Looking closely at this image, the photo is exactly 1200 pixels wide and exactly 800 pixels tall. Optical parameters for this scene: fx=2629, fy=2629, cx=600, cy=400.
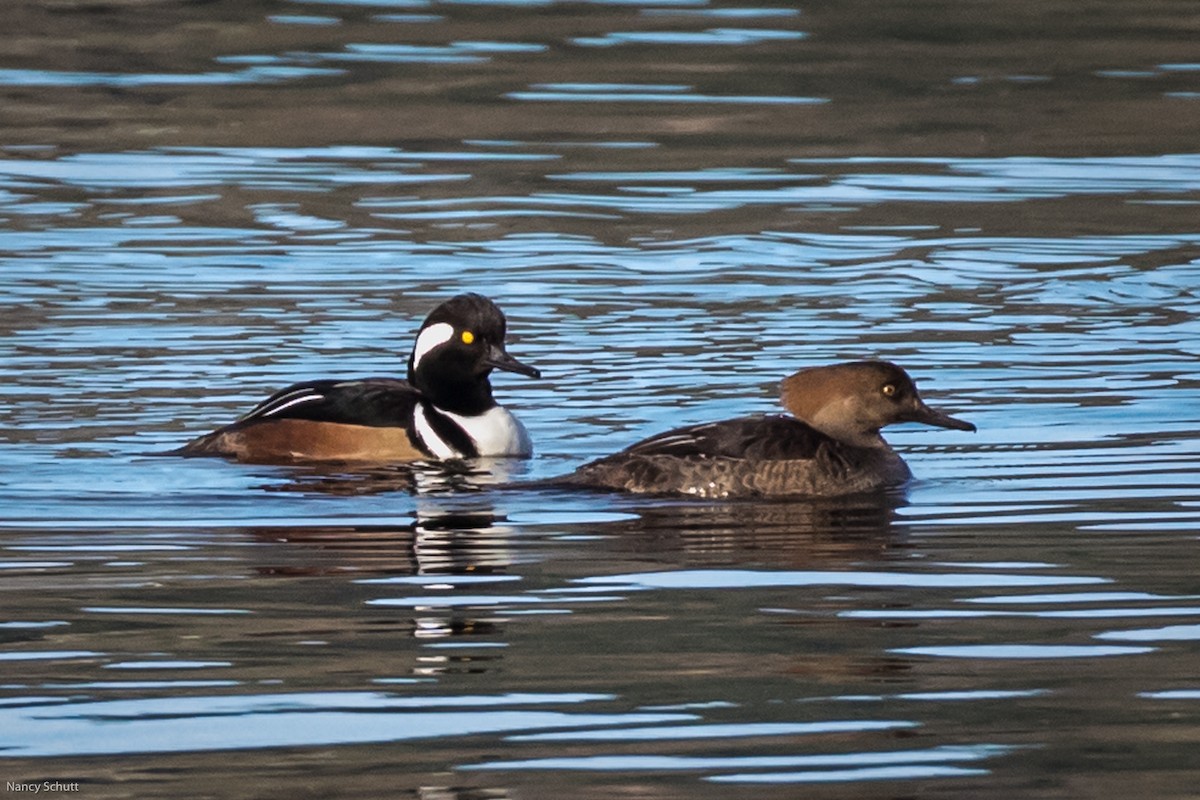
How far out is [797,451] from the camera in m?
11.7

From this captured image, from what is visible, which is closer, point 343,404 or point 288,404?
point 288,404

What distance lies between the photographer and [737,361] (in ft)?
49.9

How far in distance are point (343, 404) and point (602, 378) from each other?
2.15 m

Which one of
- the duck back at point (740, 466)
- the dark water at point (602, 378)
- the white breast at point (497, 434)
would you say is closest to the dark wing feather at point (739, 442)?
the duck back at point (740, 466)

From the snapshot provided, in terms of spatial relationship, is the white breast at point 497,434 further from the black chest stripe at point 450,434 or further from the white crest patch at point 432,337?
the white crest patch at point 432,337

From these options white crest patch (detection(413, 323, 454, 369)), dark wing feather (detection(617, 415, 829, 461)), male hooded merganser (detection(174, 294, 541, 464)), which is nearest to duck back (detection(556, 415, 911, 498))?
dark wing feather (detection(617, 415, 829, 461))

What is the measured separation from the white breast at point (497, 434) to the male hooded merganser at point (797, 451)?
1.10m

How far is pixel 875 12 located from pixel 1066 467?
20.5 m

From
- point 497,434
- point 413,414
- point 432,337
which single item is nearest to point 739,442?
point 497,434

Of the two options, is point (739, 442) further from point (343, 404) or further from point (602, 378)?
point (602, 378)

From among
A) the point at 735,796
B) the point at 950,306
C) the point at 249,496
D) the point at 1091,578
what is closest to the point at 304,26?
the point at 950,306

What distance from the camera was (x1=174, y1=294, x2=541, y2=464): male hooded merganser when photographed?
1295 cm

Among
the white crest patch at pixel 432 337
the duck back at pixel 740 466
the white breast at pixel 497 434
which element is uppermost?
the white crest patch at pixel 432 337

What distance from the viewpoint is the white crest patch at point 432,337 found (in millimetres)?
13320
